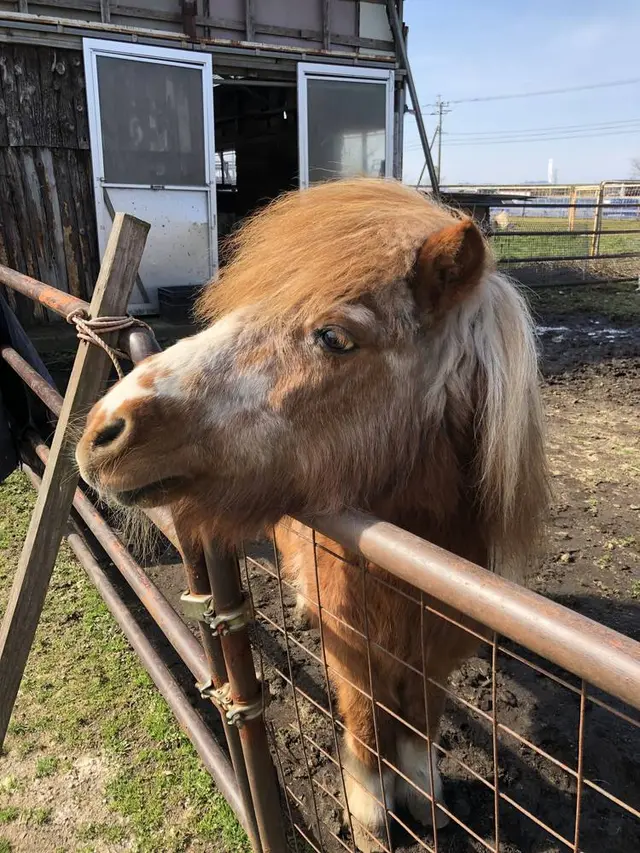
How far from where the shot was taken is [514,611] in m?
0.76

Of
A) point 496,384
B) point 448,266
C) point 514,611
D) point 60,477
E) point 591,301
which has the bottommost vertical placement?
point 591,301

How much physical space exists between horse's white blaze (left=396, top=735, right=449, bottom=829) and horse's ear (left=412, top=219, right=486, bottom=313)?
5.24 feet

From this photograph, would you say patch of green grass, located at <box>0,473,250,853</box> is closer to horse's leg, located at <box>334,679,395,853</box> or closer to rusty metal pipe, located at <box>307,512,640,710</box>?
horse's leg, located at <box>334,679,395,853</box>

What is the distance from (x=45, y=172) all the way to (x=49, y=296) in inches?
190

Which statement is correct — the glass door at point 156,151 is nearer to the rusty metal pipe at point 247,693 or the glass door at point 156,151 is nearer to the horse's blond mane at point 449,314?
the horse's blond mane at point 449,314

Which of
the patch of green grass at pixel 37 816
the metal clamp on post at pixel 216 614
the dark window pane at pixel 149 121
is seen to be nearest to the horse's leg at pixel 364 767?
the metal clamp on post at pixel 216 614

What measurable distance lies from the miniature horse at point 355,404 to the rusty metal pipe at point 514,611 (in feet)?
0.76

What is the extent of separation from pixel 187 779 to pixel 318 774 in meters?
0.48

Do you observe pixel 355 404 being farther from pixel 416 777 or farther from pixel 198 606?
pixel 416 777

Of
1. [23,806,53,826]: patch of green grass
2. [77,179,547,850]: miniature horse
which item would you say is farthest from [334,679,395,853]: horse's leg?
[23,806,53,826]: patch of green grass

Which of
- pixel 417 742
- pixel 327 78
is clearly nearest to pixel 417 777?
pixel 417 742

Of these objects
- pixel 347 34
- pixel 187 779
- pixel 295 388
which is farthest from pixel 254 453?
pixel 347 34

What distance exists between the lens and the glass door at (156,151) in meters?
5.96

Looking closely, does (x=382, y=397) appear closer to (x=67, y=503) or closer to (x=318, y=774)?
(x=67, y=503)
